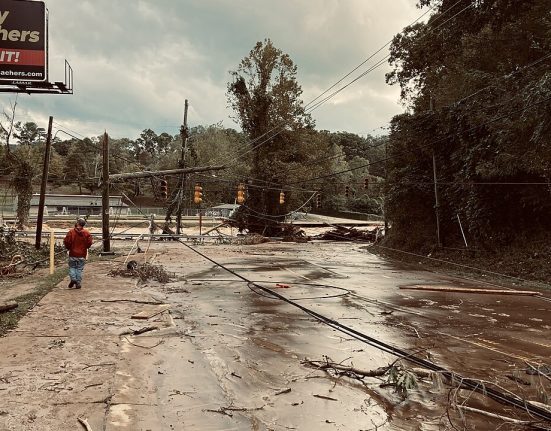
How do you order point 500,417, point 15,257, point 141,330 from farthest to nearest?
point 15,257, point 141,330, point 500,417

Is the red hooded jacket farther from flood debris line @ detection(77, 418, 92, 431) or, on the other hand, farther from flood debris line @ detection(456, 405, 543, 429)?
flood debris line @ detection(456, 405, 543, 429)

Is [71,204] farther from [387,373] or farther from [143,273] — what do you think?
[387,373]

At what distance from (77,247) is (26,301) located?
222cm

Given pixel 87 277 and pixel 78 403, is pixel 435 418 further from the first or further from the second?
pixel 87 277

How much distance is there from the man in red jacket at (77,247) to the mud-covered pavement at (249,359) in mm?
627

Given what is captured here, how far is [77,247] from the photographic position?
12.5 metres

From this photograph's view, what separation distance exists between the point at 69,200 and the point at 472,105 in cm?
7664

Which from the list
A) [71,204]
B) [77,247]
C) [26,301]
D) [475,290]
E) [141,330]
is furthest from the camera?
[71,204]

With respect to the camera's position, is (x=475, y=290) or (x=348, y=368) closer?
(x=348, y=368)

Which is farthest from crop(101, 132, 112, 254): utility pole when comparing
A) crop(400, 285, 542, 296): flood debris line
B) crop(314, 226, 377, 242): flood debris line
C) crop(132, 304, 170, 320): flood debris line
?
crop(314, 226, 377, 242): flood debris line

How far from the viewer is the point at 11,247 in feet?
70.4

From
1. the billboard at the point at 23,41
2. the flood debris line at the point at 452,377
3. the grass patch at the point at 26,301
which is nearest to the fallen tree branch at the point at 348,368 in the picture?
the flood debris line at the point at 452,377

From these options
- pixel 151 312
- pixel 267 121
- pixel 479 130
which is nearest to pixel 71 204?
pixel 267 121

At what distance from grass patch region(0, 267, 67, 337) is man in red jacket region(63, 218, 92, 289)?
28.9 inches
